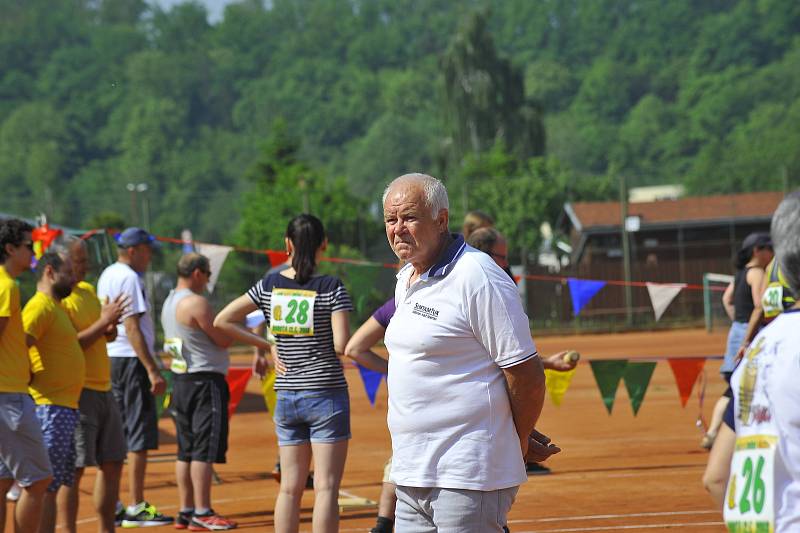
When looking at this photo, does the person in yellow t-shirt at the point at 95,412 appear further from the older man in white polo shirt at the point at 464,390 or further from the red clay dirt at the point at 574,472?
the older man in white polo shirt at the point at 464,390

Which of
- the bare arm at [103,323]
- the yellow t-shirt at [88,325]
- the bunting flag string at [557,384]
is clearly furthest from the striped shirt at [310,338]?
the bunting flag string at [557,384]

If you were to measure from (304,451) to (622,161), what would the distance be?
5299 inches

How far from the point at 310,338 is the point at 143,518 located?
2.72m

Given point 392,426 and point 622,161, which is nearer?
point 392,426

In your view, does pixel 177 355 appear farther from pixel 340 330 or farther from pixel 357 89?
pixel 357 89

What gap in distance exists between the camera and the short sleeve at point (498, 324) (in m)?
4.04

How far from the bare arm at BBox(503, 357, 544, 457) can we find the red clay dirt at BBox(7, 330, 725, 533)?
3705 mm

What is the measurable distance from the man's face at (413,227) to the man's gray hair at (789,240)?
1.48 metres

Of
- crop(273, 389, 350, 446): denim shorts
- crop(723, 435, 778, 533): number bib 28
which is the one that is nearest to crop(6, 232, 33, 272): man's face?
crop(273, 389, 350, 446): denim shorts

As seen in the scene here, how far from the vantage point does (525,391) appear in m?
4.11

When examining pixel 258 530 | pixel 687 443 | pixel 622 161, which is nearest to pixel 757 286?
pixel 687 443

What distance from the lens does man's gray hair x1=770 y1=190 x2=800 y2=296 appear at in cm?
289

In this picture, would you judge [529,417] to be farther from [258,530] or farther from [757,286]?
[757,286]

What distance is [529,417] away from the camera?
4148 millimetres
